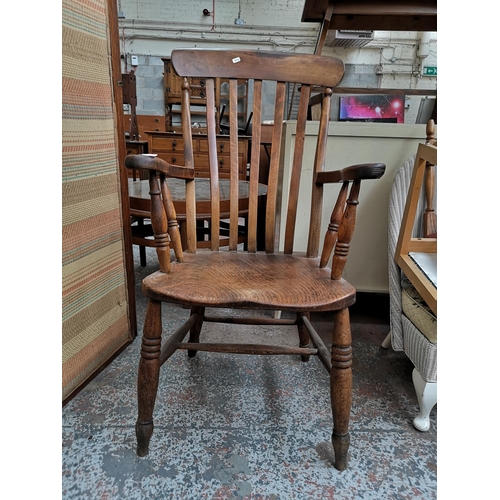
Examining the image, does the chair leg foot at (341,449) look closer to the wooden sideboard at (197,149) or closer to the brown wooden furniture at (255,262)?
the brown wooden furniture at (255,262)

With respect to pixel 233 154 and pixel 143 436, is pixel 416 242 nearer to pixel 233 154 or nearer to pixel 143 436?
pixel 233 154

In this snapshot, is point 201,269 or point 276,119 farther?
point 276,119

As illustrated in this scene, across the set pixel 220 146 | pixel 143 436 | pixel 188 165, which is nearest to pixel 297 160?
pixel 188 165

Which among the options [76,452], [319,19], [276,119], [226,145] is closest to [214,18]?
[226,145]

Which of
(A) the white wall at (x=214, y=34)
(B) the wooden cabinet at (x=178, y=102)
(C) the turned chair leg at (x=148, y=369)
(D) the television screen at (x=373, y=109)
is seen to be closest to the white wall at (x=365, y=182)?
(C) the turned chair leg at (x=148, y=369)

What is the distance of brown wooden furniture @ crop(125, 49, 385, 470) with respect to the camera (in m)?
0.82

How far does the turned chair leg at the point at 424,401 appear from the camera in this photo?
3.35 feet

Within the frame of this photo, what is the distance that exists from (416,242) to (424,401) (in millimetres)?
525

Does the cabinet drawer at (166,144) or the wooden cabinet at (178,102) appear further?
the wooden cabinet at (178,102)

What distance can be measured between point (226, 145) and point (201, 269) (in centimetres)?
300

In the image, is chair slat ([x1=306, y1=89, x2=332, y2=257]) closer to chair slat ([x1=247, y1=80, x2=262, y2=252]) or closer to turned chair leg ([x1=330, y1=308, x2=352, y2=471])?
chair slat ([x1=247, y1=80, x2=262, y2=252])

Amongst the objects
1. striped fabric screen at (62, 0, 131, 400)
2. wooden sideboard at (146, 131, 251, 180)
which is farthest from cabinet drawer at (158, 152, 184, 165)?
striped fabric screen at (62, 0, 131, 400)
